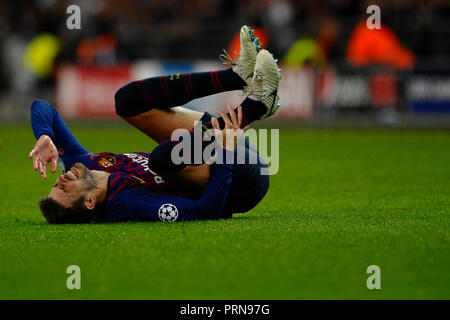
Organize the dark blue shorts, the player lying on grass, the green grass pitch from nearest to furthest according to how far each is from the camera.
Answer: the green grass pitch, the player lying on grass, the dark blue shorts

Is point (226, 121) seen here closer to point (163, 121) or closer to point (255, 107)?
point (255, 107)

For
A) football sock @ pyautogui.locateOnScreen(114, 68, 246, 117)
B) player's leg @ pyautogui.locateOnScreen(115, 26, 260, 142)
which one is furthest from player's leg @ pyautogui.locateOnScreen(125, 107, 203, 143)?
football sock @ pyautogui.locateOnScreen(114, 68, 246, 117)

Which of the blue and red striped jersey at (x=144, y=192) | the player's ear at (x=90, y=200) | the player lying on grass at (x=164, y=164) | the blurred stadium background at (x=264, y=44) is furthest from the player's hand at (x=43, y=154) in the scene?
the blurred stadium background at (x=264, y=44)

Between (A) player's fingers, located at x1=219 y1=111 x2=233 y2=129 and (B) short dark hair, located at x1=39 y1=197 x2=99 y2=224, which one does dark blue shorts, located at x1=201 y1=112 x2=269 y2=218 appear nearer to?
(A) player's fingers, located at x1=219 y1=111 x2=233 y2=129

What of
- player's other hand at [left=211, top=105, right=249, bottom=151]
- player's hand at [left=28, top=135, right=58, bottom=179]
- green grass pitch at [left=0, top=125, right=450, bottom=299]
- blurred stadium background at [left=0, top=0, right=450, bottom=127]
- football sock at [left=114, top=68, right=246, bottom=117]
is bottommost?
green grass pitch at [left=0, top=125, right=450, bottom=299]

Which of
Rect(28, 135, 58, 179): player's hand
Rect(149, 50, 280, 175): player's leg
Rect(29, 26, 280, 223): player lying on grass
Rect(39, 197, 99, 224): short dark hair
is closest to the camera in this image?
Rect(28, 135, 58, 179): player's hand

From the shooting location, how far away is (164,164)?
5.86 metres

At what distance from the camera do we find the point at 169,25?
24219mm

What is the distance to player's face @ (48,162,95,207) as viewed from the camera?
19.8 ft

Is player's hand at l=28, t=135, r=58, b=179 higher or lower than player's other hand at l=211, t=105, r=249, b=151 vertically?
lower

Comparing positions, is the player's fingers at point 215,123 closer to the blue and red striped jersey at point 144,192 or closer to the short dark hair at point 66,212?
the blue and red striped jersey at point 144,192

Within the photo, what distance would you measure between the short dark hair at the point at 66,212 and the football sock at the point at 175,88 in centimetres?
86
